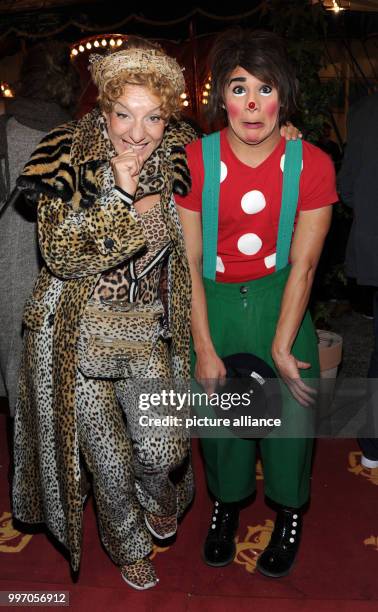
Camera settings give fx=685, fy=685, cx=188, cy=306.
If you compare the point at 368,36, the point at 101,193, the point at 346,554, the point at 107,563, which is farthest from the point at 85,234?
the point at 368,36

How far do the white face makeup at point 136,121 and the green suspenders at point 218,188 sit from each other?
247mm

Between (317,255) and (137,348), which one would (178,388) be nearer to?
(137,348)

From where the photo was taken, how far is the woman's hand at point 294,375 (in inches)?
91.7

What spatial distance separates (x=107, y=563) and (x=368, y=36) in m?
5.84

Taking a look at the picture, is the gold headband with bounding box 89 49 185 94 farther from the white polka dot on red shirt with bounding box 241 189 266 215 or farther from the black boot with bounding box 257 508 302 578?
the black boot with bounding box 257 508 302 578

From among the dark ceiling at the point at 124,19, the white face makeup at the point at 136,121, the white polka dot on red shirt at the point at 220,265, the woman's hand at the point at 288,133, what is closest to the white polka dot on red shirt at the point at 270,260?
the white polka dot on red shirt at the point at 220,265

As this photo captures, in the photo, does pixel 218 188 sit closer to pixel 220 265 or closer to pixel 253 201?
pixel 253 201

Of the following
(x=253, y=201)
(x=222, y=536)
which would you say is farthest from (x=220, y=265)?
(x=222, y=536)

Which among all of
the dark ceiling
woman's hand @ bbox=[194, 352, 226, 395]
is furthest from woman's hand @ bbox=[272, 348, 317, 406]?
the dark ceiling

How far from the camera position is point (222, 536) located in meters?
2.64

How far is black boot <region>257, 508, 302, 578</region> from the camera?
252 centimetres

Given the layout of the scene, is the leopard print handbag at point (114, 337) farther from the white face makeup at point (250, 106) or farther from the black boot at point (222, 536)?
the black boot at point (222, 536)

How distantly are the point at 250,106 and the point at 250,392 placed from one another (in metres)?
0.96

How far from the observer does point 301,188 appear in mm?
2211
